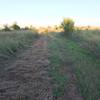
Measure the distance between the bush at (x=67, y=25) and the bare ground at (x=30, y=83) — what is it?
66.6ft

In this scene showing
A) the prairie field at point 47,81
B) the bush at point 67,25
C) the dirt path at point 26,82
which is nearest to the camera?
the dirt path at point 26,82

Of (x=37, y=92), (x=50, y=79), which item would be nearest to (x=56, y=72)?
(x=50, y=79)

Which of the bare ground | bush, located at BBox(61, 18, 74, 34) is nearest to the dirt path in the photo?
the bare ground

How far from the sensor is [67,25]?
100 feet

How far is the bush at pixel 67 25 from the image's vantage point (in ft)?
98.1

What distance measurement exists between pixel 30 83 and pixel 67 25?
78.9 ft

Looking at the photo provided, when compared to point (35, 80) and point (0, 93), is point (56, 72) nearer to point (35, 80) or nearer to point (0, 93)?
point (35, 80)

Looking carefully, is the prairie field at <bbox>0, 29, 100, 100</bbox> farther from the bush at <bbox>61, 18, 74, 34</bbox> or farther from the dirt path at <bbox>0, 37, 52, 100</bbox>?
the bush at <bbox>61, 18, 74, 34</bbox>

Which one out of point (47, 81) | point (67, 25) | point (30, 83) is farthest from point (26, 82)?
point (67, 25)

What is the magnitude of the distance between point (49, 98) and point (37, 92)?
465 mm

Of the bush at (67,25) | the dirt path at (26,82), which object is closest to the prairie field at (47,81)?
the dirt path at (26,82)

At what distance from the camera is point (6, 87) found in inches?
273

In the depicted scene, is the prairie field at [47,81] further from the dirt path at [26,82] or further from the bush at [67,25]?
the bush at [67,25]

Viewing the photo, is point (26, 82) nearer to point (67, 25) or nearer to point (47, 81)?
point (47, 81)
